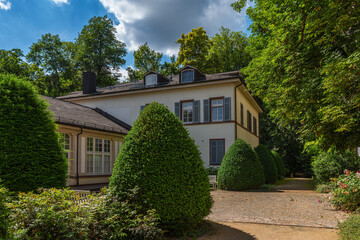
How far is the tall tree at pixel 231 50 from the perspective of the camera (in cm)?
3841

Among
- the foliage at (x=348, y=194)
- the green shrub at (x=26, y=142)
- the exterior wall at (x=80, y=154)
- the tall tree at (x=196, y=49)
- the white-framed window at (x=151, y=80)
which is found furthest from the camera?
the tall tree at (x=196, y=49)

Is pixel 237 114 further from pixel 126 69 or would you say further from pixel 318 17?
pixel 126 69

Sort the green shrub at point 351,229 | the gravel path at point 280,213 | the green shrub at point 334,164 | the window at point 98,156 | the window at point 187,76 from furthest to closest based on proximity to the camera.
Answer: the window at point 187,76 → the window at point 98,156 → the green shrub at point 334,164 → the gravel path at point 280,213 → the green shrub at point 351,229

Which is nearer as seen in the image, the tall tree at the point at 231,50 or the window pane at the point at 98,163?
the window pane at the point at 98,163

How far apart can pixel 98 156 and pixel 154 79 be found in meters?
9.07

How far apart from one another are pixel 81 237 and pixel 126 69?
40642 millimetres

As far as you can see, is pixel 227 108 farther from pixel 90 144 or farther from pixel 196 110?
pixel 90 144

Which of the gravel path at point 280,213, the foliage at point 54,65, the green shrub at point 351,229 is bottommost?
the gravel path at point 280,213

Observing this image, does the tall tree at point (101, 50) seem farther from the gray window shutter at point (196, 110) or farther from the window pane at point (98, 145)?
the window pane at point (98, 145)

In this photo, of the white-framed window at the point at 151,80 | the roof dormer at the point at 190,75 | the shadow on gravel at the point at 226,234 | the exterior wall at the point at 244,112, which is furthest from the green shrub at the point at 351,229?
the white-framed window at the point at 151,80

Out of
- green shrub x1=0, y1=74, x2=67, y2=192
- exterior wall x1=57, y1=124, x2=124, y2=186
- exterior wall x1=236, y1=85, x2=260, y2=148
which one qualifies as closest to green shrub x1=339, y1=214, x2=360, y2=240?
green shrub x1=0, y1=74, x2=67, y2=192

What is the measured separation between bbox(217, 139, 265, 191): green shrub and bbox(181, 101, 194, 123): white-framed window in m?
6.03

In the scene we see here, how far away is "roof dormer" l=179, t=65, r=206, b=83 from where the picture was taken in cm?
2192

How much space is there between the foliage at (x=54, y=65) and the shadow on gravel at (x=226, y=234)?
113 ft
